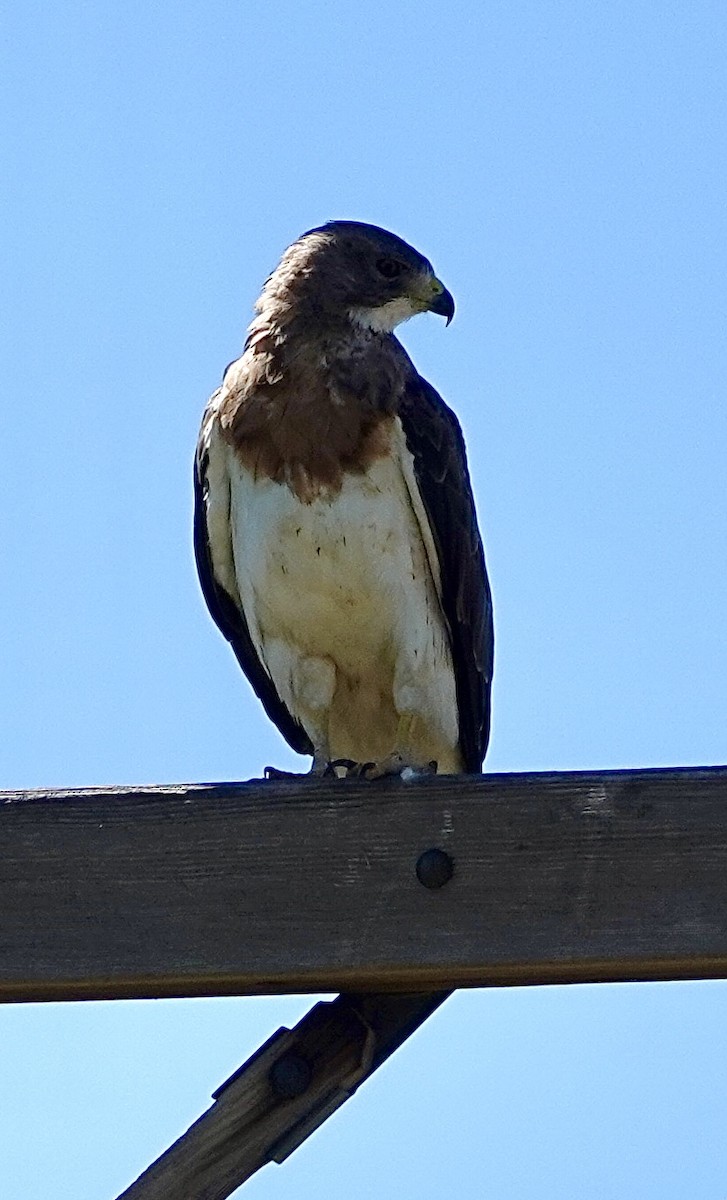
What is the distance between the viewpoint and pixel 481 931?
2693 mm

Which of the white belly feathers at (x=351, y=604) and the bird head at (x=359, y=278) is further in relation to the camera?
the bird head at (x=359, y=278)

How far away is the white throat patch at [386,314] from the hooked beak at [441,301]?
57 mm

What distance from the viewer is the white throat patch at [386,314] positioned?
5281 millimetres

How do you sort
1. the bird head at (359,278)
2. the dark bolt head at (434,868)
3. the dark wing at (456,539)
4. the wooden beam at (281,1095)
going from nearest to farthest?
1. the wooden beam at (281,1095)
2. the dark bolt head at (434,868)
3. the dark wing at (456,539)
4. the bird head at (359,278)

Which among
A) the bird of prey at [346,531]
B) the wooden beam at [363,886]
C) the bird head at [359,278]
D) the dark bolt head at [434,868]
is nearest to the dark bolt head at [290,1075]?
the wooden beam at [363,886]

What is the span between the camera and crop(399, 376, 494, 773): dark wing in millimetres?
4883

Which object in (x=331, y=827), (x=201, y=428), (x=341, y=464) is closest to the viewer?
(x=331, y=827)

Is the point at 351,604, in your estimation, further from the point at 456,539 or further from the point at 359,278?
the point at 359,278

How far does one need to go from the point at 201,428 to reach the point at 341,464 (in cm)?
57

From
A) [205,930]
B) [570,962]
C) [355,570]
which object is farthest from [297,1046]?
[355,570]

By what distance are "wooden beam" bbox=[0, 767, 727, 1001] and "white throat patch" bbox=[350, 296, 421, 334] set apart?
8.76 feet

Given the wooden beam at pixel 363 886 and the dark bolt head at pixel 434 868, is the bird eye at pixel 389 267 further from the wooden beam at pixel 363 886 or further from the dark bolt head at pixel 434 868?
the dark bolt head at pixel 434 868

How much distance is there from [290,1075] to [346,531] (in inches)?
87.7

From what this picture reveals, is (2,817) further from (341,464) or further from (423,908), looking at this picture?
(341,464)
